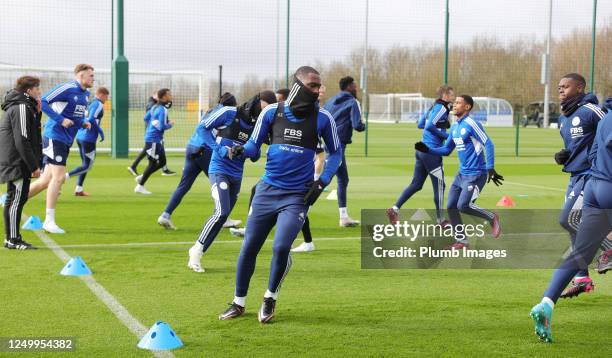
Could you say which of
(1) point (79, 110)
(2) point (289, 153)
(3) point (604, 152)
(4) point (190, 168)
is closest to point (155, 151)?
(1) point (79, 110)

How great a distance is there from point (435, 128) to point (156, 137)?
8.05 meters

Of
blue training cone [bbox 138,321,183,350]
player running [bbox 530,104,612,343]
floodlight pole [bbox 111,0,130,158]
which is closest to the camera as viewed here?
blue training cone [bbox 138,321,183,350]

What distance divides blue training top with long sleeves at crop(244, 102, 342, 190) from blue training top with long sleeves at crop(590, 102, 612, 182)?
80.5 inches

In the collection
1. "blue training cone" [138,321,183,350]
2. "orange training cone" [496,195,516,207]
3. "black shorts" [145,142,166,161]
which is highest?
"black shorts" [145,142,166,161]

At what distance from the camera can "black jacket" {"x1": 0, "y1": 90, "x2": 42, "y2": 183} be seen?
9.20 meters

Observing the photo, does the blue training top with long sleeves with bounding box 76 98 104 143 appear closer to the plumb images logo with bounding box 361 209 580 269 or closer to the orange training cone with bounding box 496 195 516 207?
the plumb images logo with bounding box 361 209 580 269

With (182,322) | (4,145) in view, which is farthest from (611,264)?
(4,145)

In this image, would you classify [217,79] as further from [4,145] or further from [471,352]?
[471,352]

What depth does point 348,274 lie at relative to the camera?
27.5 ft

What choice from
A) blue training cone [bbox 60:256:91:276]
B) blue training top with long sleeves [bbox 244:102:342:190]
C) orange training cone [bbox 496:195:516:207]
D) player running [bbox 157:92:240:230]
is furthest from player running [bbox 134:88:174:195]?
blue training top with long sleeves [bbox 244:102:342:190]

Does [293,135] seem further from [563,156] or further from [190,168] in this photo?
[190,168]

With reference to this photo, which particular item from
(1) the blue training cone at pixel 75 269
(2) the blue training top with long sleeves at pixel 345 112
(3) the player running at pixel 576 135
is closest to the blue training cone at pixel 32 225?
(1) the blue training cone at pixel 75 269

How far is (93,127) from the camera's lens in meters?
14.9

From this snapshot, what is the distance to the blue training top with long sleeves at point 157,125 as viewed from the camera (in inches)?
680
